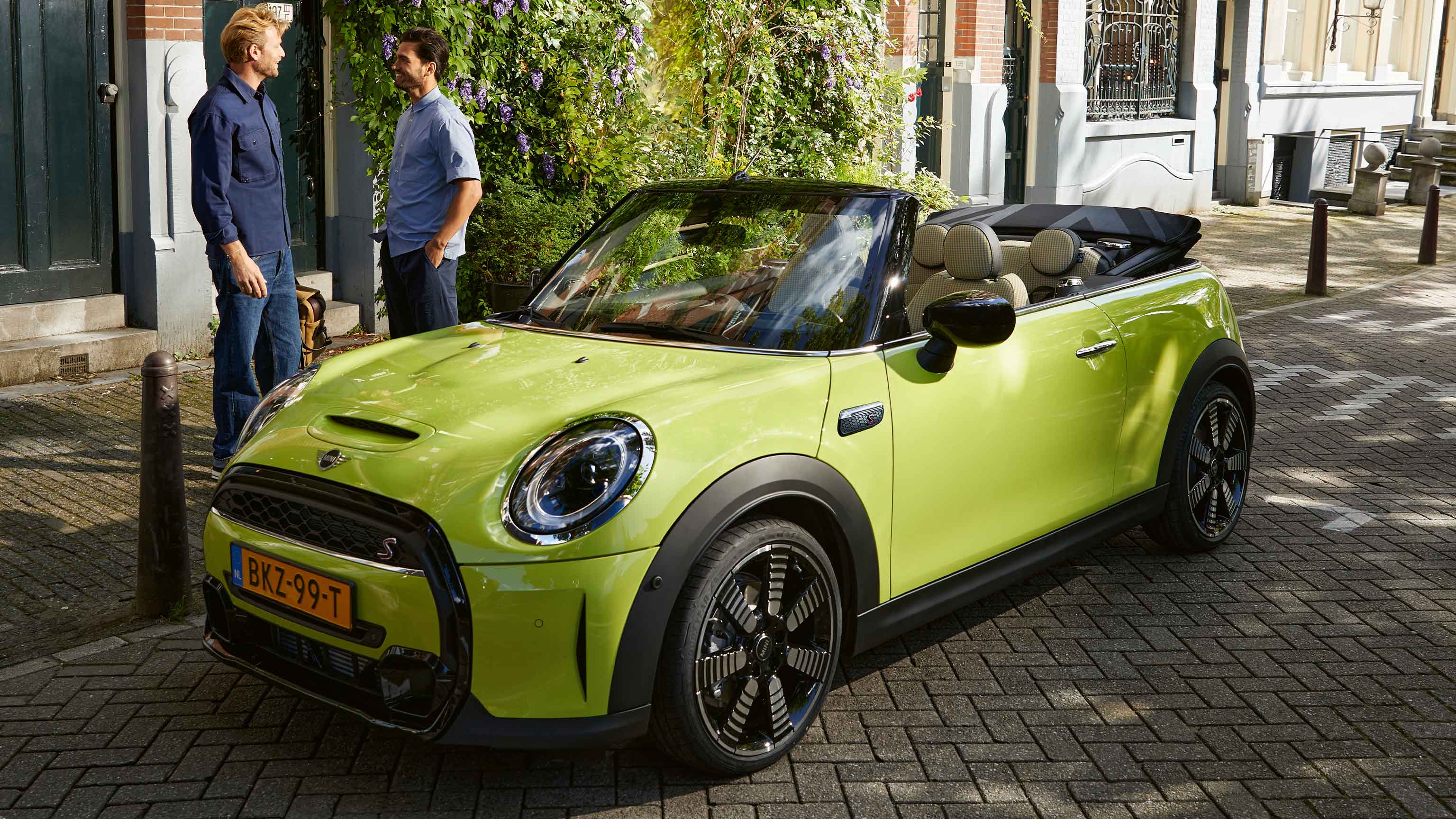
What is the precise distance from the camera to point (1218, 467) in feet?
18.6

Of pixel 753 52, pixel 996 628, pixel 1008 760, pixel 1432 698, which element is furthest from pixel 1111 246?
pixel 753 52

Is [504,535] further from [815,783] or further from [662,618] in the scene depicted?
[815,783]

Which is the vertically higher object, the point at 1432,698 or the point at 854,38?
the point at 854,38

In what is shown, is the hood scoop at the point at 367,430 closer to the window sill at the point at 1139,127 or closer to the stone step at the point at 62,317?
A: the stone step at the point at 62,317

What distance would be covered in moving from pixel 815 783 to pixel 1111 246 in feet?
10.0

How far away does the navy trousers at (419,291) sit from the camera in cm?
639

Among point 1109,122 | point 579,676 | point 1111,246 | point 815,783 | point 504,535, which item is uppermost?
point 1109,122

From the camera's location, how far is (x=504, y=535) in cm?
328

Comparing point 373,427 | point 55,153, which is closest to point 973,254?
point 373,427

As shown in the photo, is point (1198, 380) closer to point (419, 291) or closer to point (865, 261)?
point (865, 261)

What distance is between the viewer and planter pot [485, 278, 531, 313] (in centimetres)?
904

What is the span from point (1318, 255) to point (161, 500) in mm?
11378

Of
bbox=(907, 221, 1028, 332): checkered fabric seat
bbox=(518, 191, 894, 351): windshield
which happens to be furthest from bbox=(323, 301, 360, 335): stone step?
bbox=(907, 221, 1028, 332): checkered fabric seat

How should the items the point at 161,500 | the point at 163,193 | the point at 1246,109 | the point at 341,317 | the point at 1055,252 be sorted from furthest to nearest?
the point at 1246,109
the point at 341,317
the point at 163,193
the point at 1055,252
the point at 161,500
